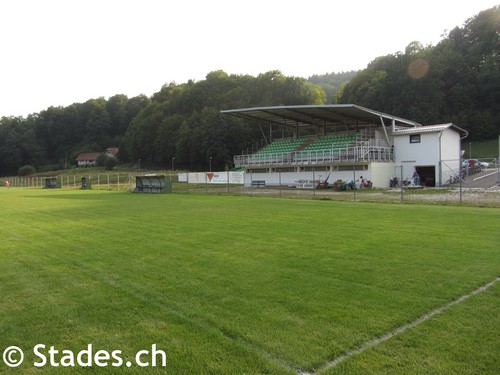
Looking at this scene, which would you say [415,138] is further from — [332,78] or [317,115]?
[332,78]

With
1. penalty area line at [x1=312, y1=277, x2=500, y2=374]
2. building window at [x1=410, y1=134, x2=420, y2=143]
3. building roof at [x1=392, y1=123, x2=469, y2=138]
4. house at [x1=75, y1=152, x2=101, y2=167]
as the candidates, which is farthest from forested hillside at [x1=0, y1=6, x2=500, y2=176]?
penalty area line at [x1=312, y1=277, x2=500, y2=374]

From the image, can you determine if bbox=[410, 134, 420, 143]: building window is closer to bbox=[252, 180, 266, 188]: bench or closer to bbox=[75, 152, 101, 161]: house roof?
bbox=[252, 180, 266, 188]: bench

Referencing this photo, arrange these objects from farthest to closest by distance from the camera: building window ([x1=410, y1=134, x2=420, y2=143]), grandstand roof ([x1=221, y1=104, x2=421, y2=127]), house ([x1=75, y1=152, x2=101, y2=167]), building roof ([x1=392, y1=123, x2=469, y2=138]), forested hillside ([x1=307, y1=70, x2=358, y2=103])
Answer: forested hillside ([x1=307, y1=70, x2=358, y2=103]) → house ([x1=75, y1=152, x2=101, y2=167]) → grandstand roof ([x1=221, y1=104, x2=421, y2=127]) → building window ([x1=410, y1=134, x2=420, y2=143]) → building roof ([x1=392, y1=123, x2=469, y2=138])

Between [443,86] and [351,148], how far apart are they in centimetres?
5076

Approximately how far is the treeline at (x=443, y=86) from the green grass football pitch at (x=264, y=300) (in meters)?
70.1

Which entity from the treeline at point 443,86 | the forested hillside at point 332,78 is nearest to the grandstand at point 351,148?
the treeline at point 443,86

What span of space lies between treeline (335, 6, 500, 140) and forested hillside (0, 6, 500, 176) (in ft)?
0.56

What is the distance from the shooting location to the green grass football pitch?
12.6 ft

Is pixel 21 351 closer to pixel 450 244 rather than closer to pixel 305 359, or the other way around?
pixel 305 359

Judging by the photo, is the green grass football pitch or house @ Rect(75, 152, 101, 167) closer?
the green grass football pitch

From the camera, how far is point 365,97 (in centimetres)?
7681

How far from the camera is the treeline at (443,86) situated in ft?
240

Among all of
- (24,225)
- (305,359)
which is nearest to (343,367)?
(305,359)

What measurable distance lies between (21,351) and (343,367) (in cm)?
324
